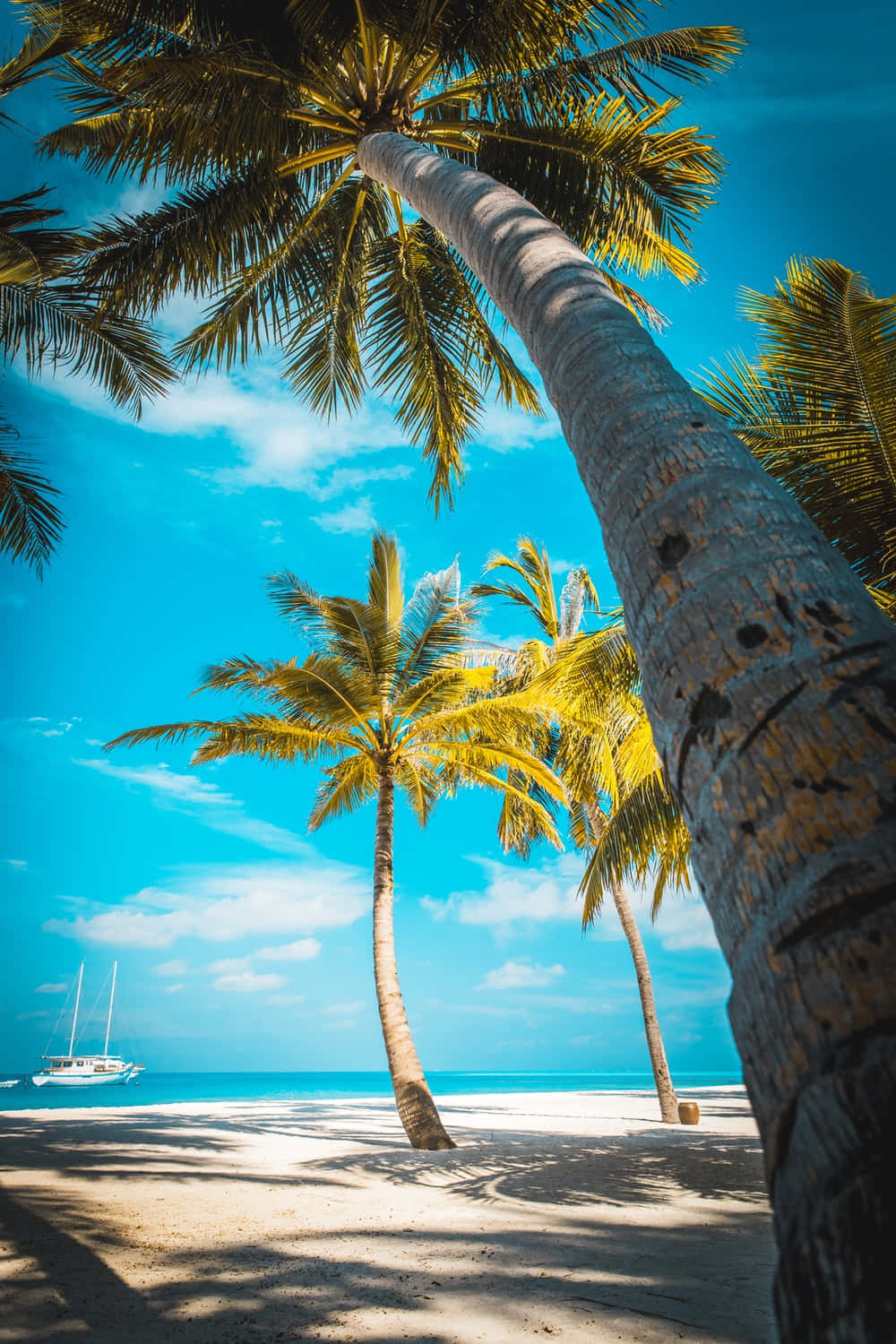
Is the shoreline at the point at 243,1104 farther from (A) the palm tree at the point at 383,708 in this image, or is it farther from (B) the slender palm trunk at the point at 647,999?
(A) the palm tree at the point at 383,708

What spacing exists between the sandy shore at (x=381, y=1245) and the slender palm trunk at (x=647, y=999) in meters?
3.03

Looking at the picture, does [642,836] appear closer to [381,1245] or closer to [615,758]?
[615,758]

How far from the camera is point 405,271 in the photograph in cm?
742

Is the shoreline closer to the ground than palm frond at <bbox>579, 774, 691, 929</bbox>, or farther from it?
closer to the ground

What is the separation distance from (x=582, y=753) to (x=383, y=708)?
3450 millimetres

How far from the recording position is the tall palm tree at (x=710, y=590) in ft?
2.20

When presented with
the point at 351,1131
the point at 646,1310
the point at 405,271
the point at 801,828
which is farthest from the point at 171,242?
the point at 351,1131

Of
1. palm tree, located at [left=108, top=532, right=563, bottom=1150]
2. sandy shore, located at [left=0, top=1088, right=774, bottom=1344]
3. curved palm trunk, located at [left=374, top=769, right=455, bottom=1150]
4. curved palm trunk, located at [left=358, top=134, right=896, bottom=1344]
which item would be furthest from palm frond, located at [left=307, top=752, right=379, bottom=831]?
curved palm trunk, located at [left=358, top=134, right=896, bottom=1344]

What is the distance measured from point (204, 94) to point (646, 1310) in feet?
25.9

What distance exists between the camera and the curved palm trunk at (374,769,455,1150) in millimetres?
9039

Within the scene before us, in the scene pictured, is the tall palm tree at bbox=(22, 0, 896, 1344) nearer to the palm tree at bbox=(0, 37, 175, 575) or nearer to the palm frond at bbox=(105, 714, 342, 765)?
the palm tree at bbox=(0, 37, 175, 575)

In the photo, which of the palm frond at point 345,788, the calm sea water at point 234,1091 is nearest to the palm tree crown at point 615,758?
the palm frond at point 345,788

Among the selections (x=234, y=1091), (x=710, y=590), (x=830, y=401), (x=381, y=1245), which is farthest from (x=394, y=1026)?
(x=234, y=1091)

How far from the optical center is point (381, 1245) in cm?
449
